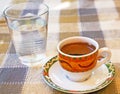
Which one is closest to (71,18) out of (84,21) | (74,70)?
(84,21)

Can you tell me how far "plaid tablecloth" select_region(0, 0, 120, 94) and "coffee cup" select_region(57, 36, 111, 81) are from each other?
51mm

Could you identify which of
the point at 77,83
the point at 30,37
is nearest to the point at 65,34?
the point at 30,37

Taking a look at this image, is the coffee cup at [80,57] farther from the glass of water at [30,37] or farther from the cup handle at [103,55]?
the glass of water at [30,37]

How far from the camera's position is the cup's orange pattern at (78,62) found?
1.61ft

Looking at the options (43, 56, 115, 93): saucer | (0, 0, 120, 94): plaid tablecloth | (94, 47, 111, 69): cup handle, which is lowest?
(0, 0, 120, 94): plaid tablecloth

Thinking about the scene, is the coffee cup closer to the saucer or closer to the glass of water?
the saucer

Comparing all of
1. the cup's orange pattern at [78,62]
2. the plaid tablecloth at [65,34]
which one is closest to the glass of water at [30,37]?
the plaid tablecloth at [65,34]

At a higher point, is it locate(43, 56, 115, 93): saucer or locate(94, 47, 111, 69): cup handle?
locate(94, 47, 111, 69): cup handle

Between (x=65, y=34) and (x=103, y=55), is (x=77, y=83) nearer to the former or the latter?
(x=103, y=55)

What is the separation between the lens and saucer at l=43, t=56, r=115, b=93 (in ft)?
1.66

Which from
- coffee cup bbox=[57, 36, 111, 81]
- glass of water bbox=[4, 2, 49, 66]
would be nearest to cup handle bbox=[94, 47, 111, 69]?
coffee cup bbox=[57, 36, 111, 81]

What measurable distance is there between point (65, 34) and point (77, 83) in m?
0.27

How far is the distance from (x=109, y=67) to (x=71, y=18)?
0.34m

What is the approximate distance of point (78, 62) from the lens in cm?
49
